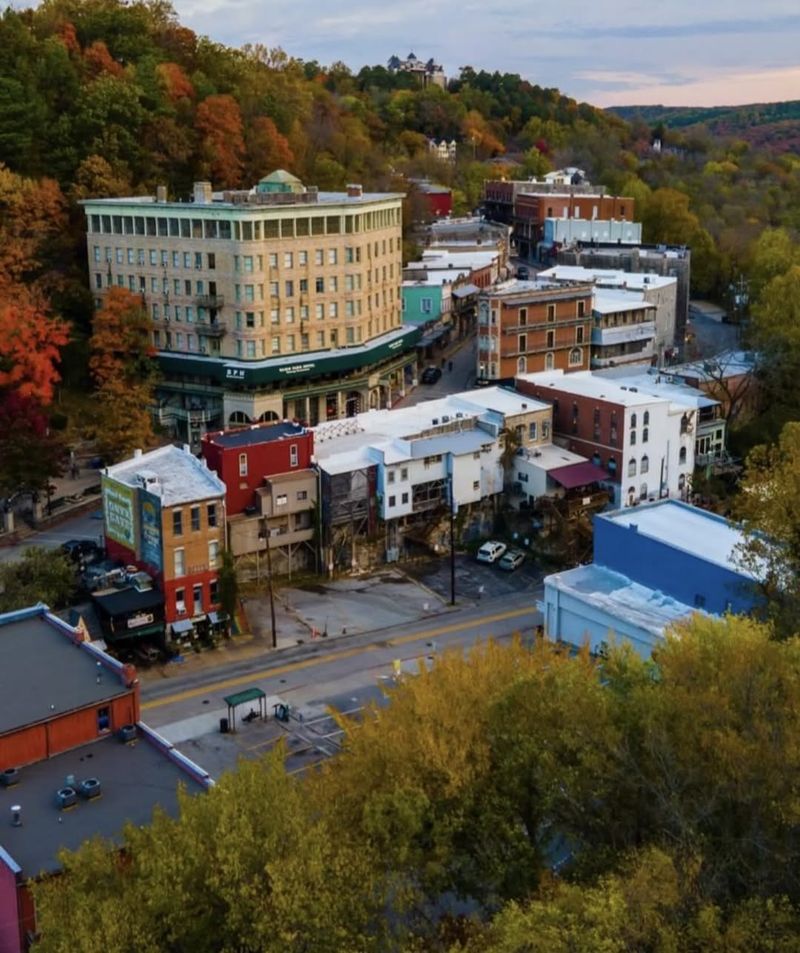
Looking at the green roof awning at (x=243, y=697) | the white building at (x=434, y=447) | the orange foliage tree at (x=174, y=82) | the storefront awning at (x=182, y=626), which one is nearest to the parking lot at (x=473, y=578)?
the white building at (x=434, y=447)

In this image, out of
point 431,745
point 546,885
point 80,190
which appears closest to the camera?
point 546,885

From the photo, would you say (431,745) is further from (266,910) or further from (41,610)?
(41,610)

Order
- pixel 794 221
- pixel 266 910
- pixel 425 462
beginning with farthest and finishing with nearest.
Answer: pixel 794 221, pixel 425 462, pixel 266 910

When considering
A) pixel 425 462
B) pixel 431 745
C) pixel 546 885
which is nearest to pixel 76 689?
pixel 431 745

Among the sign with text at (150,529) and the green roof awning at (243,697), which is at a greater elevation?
the sign with text at (150,529)

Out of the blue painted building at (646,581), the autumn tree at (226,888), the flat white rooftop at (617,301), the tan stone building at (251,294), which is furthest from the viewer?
the flat white rooftop at (617,301)

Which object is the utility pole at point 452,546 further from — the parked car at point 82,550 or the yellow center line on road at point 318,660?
the parked car at point 82,550
